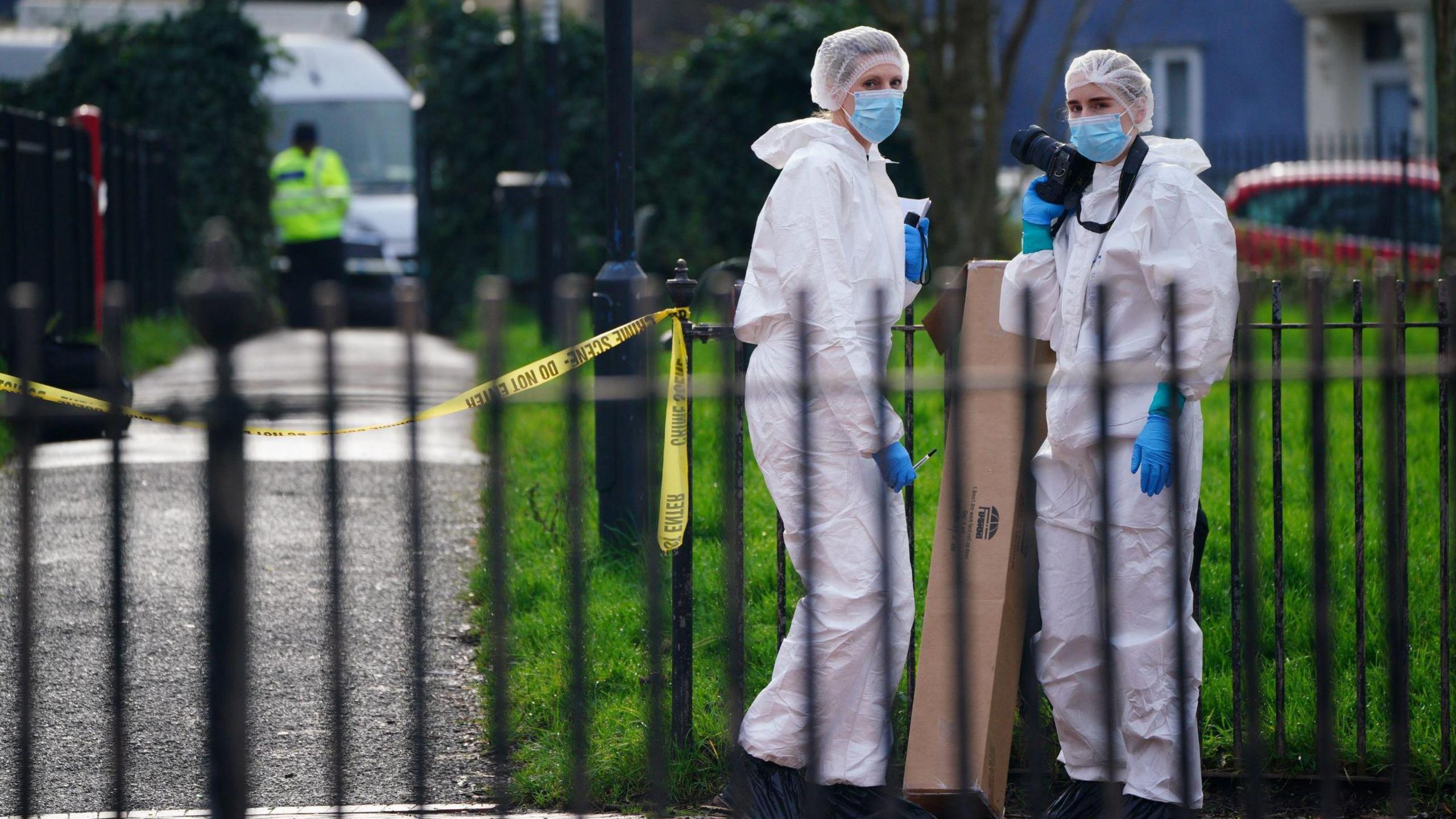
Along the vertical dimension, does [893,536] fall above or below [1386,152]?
Answer: below

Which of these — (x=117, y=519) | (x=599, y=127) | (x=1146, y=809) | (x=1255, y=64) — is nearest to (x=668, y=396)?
(x=1146, y=809)

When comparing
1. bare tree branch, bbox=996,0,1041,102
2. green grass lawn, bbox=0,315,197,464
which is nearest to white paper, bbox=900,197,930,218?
green grass lawn, bbox=0,315,197,464

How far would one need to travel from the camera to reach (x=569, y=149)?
55.6 ft

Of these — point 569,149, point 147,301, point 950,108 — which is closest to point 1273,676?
point 950,108

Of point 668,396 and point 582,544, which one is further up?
point 668,396

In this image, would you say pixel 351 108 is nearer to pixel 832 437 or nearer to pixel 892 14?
pixel 892 14

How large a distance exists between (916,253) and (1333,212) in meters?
12.0

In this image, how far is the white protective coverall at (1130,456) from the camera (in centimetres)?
375

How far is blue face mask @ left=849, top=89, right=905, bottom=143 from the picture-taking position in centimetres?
407

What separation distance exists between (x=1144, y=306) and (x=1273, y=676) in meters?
1.49

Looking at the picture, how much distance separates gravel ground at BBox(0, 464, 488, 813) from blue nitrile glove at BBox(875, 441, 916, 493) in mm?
1373

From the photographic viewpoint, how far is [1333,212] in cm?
1493

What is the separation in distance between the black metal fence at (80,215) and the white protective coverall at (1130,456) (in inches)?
254

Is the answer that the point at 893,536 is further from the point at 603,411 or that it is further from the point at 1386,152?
the point at 1386,152
